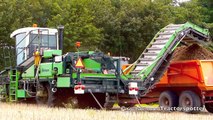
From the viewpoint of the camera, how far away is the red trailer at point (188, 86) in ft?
57.5

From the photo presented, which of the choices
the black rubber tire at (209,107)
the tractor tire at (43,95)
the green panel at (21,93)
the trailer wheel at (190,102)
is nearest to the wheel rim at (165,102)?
the trailer wheel at (190,102)

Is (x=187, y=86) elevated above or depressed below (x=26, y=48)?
below

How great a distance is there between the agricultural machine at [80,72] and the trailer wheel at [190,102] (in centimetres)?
121

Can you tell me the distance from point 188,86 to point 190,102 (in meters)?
0.66

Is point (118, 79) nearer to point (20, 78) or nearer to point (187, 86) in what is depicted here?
point (187, 86)

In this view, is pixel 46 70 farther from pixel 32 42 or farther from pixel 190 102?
pixel 190 102

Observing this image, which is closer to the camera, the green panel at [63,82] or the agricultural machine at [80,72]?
the green panel at [63,82]

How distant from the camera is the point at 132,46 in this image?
4272 cm

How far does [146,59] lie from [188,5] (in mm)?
35380

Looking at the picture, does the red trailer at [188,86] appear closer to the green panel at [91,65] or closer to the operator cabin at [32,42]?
the green panel at [91,65]

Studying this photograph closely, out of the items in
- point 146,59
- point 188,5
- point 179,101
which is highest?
point 188,5

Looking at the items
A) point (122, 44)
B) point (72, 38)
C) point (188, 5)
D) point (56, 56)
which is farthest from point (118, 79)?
point (188, 5)

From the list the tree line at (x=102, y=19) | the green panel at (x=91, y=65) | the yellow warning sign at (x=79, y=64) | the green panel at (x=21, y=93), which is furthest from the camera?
the tree line at (x=102, y=19)

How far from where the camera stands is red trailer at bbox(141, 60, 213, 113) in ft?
57.5
